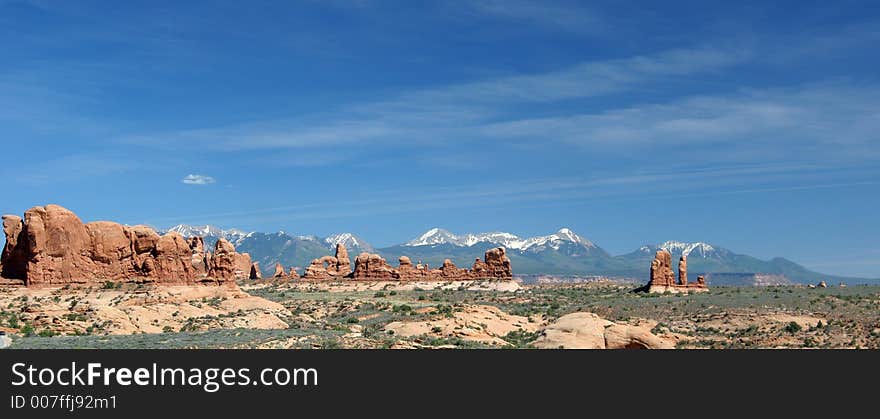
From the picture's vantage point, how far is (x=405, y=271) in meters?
111

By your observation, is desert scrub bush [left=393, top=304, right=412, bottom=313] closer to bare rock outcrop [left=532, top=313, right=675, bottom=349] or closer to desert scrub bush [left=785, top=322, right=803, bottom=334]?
bare rock outcrop [left=532, top=313, right=675, bottom=349]

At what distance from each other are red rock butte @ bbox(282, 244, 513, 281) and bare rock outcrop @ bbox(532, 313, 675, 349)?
6490cm

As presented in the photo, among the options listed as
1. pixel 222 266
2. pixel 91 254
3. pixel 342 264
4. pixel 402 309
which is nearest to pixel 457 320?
pixel 402 309

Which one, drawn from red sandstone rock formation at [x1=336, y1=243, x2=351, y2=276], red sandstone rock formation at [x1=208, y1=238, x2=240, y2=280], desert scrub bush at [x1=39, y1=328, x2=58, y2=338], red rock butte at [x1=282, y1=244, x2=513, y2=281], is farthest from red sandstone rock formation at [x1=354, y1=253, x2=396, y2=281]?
desert scrub bush at [x1=39, y1=328, x2=58, y2=338]

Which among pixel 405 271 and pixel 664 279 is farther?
pixel 405 271

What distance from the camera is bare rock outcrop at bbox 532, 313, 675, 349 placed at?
41.7 meters

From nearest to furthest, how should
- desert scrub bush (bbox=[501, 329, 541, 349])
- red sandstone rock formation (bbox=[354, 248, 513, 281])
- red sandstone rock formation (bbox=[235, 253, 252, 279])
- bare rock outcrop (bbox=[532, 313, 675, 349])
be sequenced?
1. bare rock outcrop (bbox=[532, 313, 675, 349])
2. desert scrub bush (bbox=[501, 329, 541, 349])
3. red sandstone rock formation (bbox=[354, 248, 513, 281])
4. red sandstone rock formation (bbox=[235, 253, 252, 279])

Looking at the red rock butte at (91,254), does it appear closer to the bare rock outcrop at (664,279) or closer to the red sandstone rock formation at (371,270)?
the red sandstone rock formation at (371,270)

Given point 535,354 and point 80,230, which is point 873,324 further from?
point 80,230

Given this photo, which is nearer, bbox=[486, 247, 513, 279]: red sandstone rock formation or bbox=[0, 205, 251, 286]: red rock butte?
bbox=[0, 205, 251, 286]: red rock butte

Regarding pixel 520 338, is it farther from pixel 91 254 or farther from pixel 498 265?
pixel 498 265

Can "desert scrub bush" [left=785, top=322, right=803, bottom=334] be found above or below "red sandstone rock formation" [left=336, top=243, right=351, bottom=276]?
below

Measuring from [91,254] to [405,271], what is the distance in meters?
48.4

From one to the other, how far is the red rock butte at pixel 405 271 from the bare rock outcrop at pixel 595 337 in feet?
213
